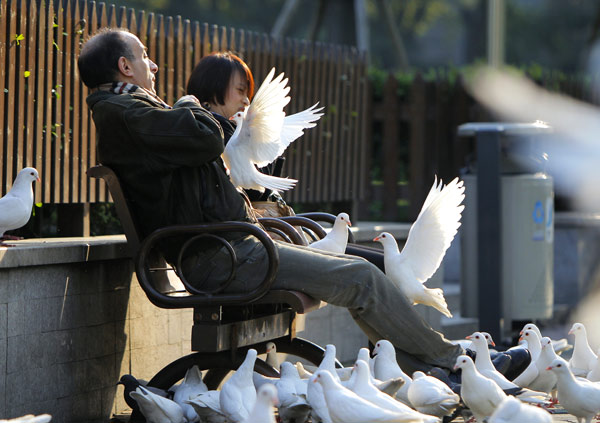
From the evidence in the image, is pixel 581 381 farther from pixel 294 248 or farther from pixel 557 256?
pixel 557 256

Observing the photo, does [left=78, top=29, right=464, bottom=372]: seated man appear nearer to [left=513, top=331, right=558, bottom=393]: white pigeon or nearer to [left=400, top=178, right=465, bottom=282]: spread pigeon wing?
[left=400, top=178, right=465, bottom=282]: spread pigeon wing

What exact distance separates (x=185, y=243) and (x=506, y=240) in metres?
4.74

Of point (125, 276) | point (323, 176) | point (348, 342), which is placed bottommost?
point (348, 342)

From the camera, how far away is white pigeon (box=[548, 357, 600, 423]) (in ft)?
15.4

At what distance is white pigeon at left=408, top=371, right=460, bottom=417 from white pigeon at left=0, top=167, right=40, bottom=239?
1881mm

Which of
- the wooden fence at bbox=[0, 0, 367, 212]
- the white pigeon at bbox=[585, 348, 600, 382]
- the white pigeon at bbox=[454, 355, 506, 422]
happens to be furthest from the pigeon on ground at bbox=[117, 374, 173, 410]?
the white pigeon at bbox=[585, 348, 600, 382]

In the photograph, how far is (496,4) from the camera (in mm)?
16906

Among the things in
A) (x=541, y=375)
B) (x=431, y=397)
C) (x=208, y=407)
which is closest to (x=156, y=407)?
(x=208, y=407)

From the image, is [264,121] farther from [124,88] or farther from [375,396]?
[375,396]

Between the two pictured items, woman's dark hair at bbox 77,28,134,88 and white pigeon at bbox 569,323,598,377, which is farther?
white pigeon at bbox 569,323,598,377

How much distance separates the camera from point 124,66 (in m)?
4.64

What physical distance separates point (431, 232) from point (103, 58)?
189cm

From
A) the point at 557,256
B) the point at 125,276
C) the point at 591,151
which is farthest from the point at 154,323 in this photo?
the point at 591,151

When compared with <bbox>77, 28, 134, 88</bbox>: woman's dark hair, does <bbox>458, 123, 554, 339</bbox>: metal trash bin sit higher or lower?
lower
